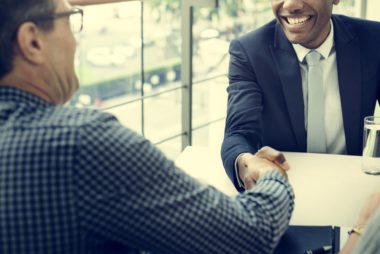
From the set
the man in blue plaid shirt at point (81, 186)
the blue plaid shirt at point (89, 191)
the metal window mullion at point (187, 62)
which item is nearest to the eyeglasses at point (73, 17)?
the man in blue plaid shirt at point (81, 186)

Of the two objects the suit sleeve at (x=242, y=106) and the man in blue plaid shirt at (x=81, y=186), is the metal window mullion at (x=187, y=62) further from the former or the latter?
the man in blue plaid shirt at (x=81, y=186)

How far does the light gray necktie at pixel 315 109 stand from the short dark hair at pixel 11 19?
125 centimetres

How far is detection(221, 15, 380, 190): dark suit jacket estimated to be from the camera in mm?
2229

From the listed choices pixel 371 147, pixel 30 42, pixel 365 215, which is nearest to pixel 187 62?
pixel 371 147

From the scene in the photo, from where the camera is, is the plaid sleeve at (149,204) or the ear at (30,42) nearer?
the plaid sleeve at (149,204)

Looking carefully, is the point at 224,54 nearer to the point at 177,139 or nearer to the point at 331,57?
the point at 177,139

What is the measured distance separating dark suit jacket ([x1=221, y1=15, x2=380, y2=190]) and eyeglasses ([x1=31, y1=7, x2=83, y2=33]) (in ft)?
3.00

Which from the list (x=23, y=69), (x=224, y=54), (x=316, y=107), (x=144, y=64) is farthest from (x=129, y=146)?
(x=224, y=54)

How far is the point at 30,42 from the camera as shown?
1148 millimetres

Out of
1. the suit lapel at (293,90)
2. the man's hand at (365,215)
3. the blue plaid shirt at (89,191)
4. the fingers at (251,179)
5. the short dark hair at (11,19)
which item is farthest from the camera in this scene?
the suit lapel at (293,90)

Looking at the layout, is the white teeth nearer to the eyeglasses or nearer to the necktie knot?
the necktie knot

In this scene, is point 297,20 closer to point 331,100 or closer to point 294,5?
point 294,5

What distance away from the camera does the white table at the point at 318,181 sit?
1.69 m

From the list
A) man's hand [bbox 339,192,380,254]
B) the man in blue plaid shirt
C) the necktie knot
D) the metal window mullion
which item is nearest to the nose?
the necktie knot
